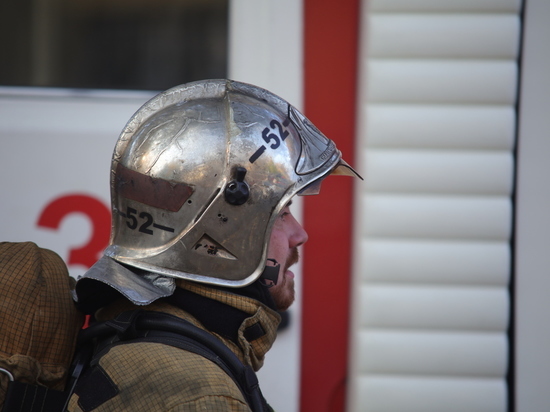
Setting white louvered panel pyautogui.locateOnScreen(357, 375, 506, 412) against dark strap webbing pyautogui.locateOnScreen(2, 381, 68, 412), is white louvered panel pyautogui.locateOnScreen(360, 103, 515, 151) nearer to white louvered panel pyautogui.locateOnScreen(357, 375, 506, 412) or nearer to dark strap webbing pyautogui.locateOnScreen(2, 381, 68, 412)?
white louvered panel pyautogui.locateOnScreen(357, 375, 506, 412)

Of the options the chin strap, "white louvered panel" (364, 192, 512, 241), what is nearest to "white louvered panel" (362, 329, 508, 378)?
"white louvered panel" (364, 192, 512, 241)

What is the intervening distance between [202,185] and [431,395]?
1630mm

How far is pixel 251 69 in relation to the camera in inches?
108

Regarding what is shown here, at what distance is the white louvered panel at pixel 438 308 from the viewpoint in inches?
104

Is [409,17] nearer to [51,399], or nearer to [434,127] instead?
[434,127]

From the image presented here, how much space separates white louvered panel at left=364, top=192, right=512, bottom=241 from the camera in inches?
104

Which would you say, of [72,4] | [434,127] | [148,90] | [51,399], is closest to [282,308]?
[51,399]

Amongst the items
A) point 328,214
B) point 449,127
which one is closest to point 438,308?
point 328,214

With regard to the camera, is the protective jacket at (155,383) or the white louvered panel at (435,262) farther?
the white louvered panel at (435,262)

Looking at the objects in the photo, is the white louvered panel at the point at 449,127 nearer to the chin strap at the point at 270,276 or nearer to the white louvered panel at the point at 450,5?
the white louvered panel at the point at 450,5

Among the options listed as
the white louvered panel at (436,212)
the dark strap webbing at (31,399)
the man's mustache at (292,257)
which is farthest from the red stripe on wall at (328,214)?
the dark strap webbing at (31,399)

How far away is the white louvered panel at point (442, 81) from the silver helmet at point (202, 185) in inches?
45.0

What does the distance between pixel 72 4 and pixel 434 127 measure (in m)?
1.67

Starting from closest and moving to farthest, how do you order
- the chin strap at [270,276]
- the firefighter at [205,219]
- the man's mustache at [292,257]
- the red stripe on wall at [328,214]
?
the firefighter at [205,219] → the chin strap at [270,276] → the man's mustache at [292,257] → the red stripe on wall at [328,214]
